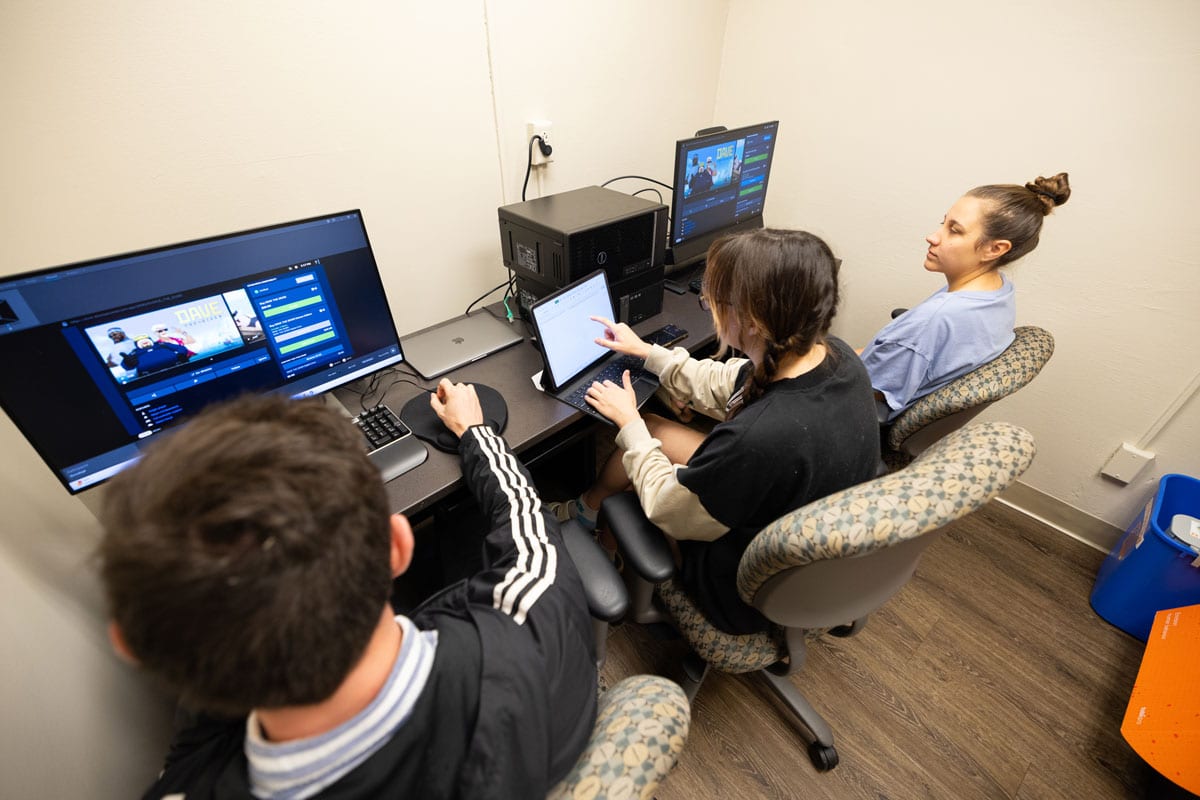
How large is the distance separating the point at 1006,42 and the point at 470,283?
1.83 metres

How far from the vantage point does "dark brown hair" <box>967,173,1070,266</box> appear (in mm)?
1312

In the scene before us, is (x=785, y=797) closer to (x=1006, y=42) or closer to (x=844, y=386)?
(x=844, y=386)

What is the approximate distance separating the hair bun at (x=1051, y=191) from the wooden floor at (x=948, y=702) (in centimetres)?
120

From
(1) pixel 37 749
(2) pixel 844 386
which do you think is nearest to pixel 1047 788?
(2) pixel 844 386

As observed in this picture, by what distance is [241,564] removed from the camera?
0.38 m

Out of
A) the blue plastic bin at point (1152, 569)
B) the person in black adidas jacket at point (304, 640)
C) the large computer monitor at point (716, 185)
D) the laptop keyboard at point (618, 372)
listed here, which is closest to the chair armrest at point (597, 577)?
the person in black adidas jacket at point (304, 640)

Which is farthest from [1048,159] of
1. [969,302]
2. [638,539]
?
Answer: [638,539]

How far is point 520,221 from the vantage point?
144 centimetres

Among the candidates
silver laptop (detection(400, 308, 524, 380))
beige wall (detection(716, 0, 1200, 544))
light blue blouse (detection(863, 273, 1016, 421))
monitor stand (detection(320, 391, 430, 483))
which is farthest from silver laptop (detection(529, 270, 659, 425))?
beige wall (detection(716, 0, 1200, 544))

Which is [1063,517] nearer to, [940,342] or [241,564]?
[940,342]

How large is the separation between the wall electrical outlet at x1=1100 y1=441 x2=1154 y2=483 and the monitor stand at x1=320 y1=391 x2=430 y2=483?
221 cm

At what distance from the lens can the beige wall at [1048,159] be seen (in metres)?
1.39

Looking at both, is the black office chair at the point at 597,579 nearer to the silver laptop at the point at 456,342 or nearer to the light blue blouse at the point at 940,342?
the silver laptop at the point at 456,342

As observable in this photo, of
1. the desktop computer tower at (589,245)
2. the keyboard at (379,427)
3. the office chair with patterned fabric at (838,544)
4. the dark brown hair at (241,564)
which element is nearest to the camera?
the dark brown hair at (241,564)
